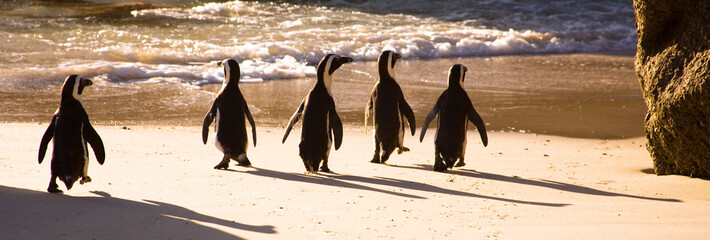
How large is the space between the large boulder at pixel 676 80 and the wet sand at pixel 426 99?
2317 millimetres

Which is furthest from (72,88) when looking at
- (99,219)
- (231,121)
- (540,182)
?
(540,182)

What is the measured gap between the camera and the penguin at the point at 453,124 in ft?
23.2

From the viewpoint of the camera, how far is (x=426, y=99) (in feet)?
37.1

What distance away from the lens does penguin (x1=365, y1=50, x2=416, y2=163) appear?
297 inches

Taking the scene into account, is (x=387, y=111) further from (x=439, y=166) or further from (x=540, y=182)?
(x=540, y=182)

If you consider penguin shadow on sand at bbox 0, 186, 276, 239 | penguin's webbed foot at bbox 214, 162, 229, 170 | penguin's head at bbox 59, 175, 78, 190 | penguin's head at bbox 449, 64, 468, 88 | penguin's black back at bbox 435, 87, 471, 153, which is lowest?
penguin's webbed foot at bbox 214, 162, 229, 170

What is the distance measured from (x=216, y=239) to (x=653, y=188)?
3.44 m

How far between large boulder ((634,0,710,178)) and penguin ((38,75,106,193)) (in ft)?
14.1

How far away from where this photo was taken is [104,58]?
15188 millimetres

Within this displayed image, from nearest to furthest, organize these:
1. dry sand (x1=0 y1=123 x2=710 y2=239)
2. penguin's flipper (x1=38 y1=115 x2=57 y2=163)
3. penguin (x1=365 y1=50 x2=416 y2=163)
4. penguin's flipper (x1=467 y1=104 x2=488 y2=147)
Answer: dry sand (x1=0 y1=123 x2=710 y2=239)
penguin's flipper (x1=38 y1=115 x2=57 y2=163)
penguin's flipper (x1=467 y1=104 x2=488 y2=147)
penguin (x1=365 y1=50 x2=416 y2=163)

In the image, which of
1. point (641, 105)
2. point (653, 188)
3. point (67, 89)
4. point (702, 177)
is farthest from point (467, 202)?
point (641, 105)

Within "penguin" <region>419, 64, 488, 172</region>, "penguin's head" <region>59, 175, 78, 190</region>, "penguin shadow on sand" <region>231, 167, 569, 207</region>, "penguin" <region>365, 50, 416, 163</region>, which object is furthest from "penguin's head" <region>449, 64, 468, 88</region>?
"penguin's head" <region>59, 175, 78, 190</region>

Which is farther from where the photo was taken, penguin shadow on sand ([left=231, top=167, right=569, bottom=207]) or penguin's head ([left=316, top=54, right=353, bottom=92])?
penguin's head ([left=316, top=54, right=353, bottom=92])

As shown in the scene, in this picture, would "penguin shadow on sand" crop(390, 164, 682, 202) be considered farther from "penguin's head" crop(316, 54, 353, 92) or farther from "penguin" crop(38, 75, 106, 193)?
"penguin" crop(38, 75, 106, 193)
